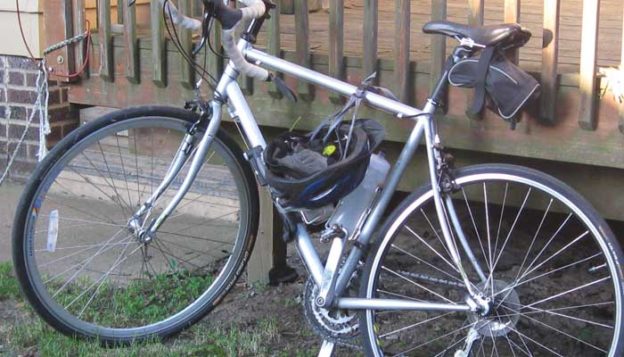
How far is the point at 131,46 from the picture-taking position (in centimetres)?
455

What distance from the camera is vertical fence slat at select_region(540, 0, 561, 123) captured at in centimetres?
364

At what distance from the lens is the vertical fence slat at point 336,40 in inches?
159

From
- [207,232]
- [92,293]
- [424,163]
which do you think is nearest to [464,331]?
[424,163]

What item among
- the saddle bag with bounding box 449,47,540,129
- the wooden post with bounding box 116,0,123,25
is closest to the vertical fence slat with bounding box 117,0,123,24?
the wooden post with bounding box 116,0,123,25

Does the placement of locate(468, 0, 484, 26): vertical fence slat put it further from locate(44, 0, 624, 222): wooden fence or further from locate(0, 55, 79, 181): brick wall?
locate(0, 55, 79, 181): brick wall

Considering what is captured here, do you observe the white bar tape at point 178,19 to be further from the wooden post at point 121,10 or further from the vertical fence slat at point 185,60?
the wooden post at point 121,10

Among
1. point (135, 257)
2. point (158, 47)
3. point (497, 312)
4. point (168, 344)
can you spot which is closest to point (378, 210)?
point (497, 312)

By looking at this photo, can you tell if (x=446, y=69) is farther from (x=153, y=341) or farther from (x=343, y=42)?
(x=153, y=341)

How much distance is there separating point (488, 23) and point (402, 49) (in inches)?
66.3

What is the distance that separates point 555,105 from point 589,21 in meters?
0.33

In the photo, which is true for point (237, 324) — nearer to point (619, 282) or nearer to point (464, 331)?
point (464, 331)

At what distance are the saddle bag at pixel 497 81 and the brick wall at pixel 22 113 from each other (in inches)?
139

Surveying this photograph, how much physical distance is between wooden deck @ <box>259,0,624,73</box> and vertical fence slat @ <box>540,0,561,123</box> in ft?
0.65

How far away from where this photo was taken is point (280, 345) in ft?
13.6
